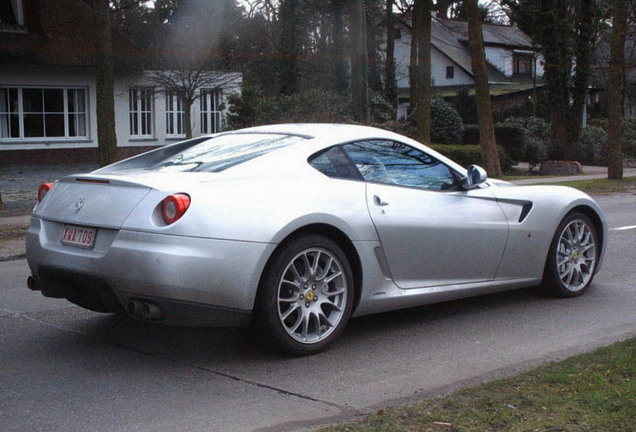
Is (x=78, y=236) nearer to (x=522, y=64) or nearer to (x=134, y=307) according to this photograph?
(x=134, y=307)

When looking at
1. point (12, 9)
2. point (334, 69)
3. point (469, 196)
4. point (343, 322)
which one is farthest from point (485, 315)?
point (334, 69)

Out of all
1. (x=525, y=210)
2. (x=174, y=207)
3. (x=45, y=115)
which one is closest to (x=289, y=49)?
(x=45, y=115)

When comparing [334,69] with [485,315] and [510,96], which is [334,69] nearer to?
[510,96]

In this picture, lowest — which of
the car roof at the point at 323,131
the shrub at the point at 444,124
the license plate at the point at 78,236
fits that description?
the license plate at the point at 78,236

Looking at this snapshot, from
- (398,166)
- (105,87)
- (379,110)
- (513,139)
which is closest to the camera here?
(398,166)

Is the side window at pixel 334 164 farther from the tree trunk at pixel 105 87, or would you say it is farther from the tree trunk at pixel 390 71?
the tree trunk at pixel 390 71

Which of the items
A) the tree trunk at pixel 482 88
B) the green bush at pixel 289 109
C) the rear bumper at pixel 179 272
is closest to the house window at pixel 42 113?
the green bush at pixel 289 109

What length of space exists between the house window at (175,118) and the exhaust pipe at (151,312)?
93.9ft

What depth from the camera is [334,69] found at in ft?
145

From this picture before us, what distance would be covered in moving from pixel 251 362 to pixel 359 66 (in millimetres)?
22070

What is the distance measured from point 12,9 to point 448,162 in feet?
83.3

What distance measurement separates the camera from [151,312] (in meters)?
5.25

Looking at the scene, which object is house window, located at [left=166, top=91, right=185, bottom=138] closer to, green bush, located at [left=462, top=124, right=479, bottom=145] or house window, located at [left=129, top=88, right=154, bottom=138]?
house window, located at [left=129, top=88, right=154, bottom=138]

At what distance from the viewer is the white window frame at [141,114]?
3216cm
